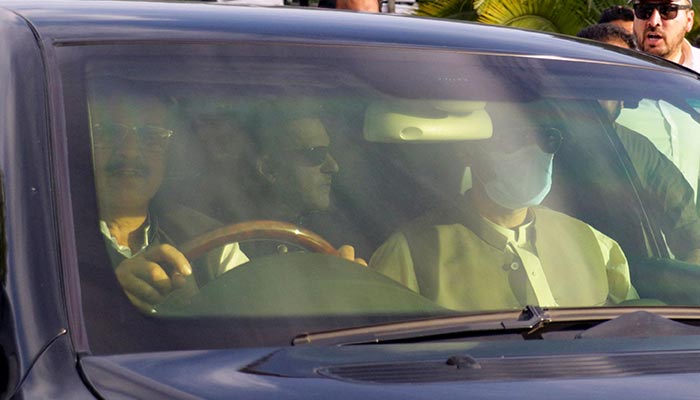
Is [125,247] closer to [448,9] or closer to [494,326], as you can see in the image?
[494,326]

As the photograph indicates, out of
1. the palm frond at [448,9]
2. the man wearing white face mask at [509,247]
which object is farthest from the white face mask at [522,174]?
the palm frond at [448,9]

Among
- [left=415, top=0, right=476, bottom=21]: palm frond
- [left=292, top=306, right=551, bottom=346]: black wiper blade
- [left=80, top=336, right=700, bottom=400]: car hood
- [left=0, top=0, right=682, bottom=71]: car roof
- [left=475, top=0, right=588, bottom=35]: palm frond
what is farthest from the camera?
[left=415, top=0, right=476, bottom=21]: palm frond

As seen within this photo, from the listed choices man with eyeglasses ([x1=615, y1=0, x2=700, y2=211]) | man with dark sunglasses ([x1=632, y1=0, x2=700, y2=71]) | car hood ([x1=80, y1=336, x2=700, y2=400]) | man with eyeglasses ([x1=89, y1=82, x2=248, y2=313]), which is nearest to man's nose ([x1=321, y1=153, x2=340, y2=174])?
man with eyeglasses ([x1=89, y1=82, x2=248, y2=313])

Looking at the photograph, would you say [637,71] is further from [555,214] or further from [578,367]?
[578,367]

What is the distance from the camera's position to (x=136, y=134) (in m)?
2.55

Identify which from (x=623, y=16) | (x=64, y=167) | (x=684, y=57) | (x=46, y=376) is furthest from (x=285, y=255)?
(x=623, y=16)

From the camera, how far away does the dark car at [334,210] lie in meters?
2.08

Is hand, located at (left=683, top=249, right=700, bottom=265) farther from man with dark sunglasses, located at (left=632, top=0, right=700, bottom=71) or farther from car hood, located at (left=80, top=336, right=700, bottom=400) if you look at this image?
man with dark sunglasses, located at (left=632, top=0, right=700, bottom=71)

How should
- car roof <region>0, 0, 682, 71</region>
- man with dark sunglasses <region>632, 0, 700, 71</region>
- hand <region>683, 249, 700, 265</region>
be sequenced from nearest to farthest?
car roof <region>0, 0, 682, 71</region>
hand <region>683, 249, 700, 265</region>
man with dark sunglasses <region>632, 0, 700, 71</region>

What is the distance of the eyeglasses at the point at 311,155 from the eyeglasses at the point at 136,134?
238mm

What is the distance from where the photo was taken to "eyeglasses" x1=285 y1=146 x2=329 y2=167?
260 cm

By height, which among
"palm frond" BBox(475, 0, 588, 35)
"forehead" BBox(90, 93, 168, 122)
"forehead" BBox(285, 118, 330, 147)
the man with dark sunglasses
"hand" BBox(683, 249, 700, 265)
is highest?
"forehead" BBox(90, 93, 168, 122)

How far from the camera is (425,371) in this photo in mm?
2021

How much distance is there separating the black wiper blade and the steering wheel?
27cm
